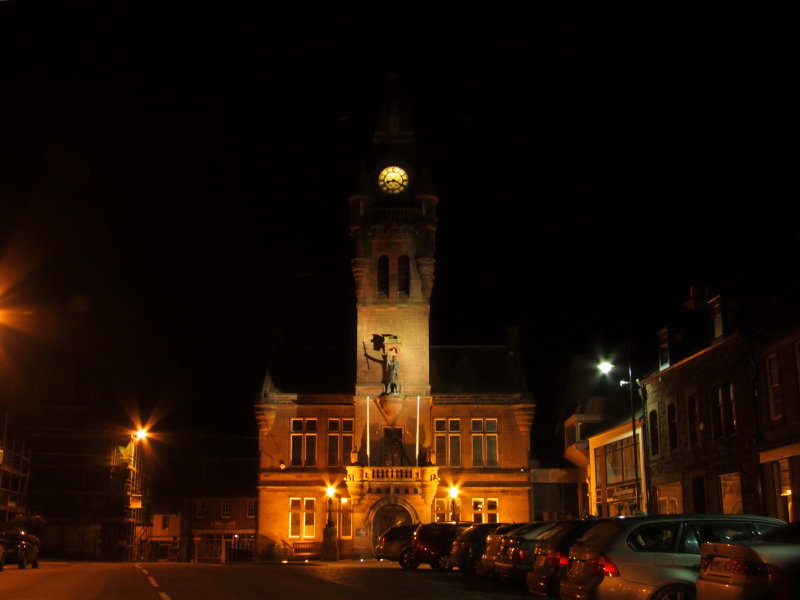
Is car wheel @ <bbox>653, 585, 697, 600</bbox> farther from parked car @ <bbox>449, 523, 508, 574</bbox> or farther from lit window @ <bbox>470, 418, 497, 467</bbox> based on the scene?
lit window @ <bbox>470, 418, 497, 467</bbox>

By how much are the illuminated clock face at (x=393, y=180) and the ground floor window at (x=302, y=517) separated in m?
18.5

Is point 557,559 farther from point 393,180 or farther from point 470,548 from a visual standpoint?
point 393,180

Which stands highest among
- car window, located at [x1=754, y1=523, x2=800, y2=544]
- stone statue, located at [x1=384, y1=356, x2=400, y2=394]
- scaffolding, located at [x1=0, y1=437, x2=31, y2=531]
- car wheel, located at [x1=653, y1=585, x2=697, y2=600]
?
stone statue, located at [x1=384, y1=356, x2=400, y2=394]


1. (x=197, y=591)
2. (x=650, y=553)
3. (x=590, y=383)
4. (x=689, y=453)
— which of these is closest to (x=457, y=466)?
(x=590, y=383)

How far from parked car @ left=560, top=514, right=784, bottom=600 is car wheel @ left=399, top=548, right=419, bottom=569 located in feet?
55.2

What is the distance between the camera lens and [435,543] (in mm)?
30734

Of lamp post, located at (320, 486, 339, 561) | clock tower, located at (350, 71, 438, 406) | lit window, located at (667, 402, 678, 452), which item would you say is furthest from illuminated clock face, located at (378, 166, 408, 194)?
lit window, located at (667, 402, 678, 452)

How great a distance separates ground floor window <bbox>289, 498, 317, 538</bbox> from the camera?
55156 millimetres

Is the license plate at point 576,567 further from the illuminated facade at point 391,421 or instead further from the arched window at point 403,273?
the arched window at point 403,273

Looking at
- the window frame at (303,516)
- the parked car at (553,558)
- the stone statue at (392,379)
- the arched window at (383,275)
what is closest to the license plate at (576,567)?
the parked car at (553,558)

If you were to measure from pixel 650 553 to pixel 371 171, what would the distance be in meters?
46.7

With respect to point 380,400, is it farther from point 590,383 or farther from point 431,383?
point 590,383

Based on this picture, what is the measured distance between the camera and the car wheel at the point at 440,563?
30.1m

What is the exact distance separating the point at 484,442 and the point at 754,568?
45874 mm
